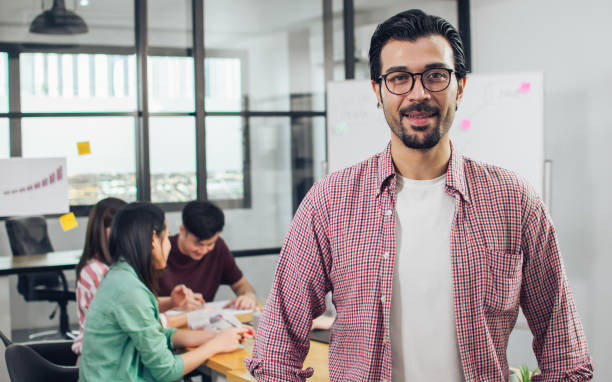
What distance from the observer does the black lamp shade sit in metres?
3.63

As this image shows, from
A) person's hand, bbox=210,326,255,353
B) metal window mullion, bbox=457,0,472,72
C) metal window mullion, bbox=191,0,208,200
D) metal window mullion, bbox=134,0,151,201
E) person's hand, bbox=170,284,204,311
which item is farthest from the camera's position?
metal window mullion, bbox=457,0,472,72

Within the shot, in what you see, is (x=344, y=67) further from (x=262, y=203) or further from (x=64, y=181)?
(x=64, y=181)

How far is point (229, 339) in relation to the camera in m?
2.42

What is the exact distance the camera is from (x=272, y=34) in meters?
4.14

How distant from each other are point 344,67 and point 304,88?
33 centimetres

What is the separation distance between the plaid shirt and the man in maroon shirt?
1.79 m

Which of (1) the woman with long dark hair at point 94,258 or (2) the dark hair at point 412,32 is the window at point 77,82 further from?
(2) the dark hair at point 412,32

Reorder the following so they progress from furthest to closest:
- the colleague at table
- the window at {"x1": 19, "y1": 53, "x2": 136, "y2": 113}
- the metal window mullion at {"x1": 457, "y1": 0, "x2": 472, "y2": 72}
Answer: the metal window mullion at {"x1": 457, "y1": 0, "x2": 472, "y2": 72}
the window at {"x1": 19, "y1": 53, "x2": 136, "y2": 113}
the colleague at table

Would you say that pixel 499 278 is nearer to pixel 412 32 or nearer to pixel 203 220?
pixel 412 32

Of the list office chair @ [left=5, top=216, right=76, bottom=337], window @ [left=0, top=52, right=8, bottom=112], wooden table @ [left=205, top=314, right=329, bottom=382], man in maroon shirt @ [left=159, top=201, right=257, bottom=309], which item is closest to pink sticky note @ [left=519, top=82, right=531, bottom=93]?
man in maroon shirt @ [left=159, top=201, right=257, bottom=309]

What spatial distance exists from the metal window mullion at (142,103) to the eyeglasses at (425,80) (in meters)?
2.87

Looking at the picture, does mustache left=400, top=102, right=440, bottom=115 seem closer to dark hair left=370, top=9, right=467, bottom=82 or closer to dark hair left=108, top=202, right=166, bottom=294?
dark hair left=370, top=9, right=467, bottom=82

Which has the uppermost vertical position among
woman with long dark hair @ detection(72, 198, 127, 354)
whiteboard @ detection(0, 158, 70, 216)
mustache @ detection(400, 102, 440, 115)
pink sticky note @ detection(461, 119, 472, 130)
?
pink sticky note @ detection(461, 119, 472, 130)

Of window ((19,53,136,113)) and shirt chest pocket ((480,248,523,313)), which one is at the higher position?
window ((19,53,136,113))
